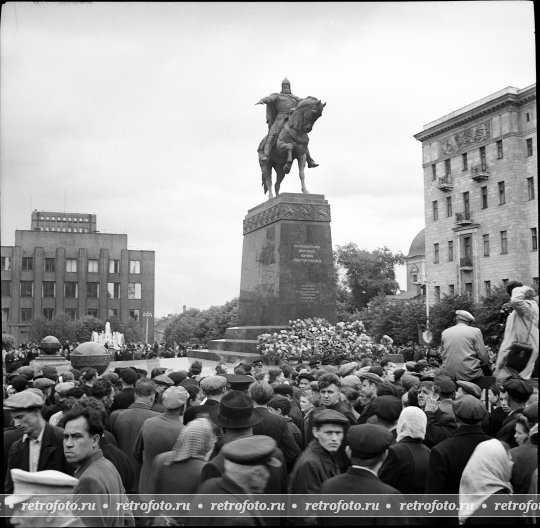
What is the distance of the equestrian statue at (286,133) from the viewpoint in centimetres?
2066

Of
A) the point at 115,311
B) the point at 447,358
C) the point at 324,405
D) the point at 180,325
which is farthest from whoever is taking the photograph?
the point at 180,325

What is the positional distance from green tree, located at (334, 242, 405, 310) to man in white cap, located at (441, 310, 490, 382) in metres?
87.2

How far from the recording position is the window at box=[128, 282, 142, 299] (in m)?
89.8

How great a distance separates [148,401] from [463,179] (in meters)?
58.0

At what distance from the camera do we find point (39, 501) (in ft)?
12.4

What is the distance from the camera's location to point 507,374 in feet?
20.9

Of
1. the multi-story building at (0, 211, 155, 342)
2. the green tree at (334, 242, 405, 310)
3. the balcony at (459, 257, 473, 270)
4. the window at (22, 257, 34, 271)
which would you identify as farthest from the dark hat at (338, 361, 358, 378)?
the green tree at (334, 242, 405, 310)

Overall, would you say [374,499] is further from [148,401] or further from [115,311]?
[115,311]

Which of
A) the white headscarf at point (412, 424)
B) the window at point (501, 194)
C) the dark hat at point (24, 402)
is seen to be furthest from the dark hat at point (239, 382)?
the window at point (501, 194)

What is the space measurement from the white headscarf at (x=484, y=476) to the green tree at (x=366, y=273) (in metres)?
91.5

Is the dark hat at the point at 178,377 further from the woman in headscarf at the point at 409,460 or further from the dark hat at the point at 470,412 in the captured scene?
the dark hat at the point at 470,412

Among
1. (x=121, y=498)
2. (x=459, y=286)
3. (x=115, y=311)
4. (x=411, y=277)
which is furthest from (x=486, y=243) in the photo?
(x=121, y=498)

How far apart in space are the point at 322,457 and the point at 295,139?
1717cm

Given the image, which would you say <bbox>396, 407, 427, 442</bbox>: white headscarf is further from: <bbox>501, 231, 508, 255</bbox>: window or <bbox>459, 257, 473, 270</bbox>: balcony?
<bbox>459, 257, 473, 270</bbox>: balcony
